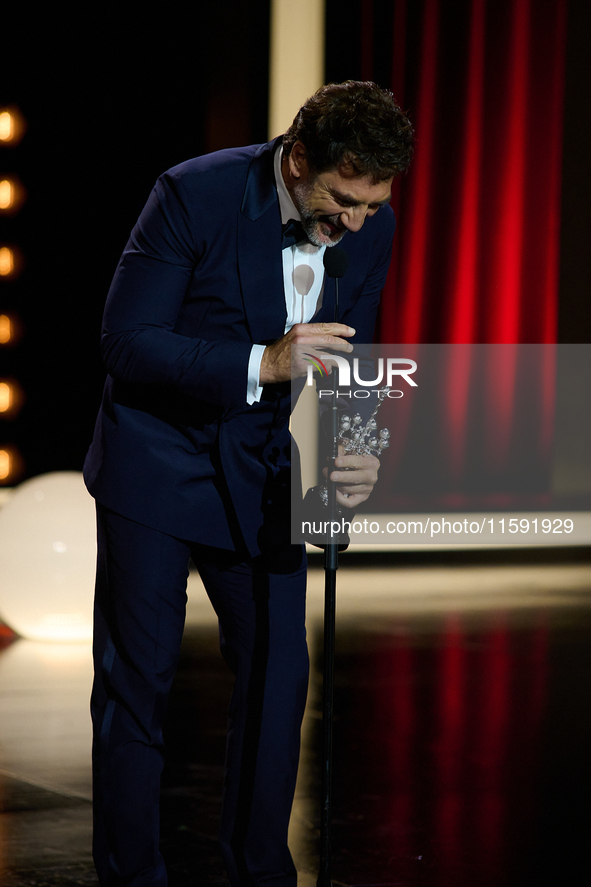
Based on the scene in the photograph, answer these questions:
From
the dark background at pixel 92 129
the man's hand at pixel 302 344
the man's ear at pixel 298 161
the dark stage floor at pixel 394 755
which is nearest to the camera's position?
the man's hand at pixel 302 344

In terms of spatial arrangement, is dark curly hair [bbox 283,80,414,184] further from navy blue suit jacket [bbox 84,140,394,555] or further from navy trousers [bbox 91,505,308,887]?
navy trousers [bbox 91,505,308,887]

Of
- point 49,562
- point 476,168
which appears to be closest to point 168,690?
point 49,562

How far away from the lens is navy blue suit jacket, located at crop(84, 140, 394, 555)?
4.96 ft

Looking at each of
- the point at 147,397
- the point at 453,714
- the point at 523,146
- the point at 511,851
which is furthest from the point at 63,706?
the point at 523,146

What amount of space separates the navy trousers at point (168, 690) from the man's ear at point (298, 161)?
1.70 ft

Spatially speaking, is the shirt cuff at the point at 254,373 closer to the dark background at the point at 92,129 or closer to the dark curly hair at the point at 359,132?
the dark curly hair at the point at 359,132

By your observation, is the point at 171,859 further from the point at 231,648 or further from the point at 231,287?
the point at 231,287

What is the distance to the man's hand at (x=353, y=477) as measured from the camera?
1.48 m

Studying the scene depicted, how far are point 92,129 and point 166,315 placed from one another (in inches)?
165

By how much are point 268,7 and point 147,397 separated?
13.6ft

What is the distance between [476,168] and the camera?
5.68m

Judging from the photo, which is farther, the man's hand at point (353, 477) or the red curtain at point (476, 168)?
the red curtain at point (476, 168)

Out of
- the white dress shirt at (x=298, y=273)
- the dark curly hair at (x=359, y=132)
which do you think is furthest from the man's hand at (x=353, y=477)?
the dark curly hair at (x=359, y=132)

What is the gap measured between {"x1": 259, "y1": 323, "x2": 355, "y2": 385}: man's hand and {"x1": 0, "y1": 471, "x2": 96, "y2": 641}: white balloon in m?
2.17
